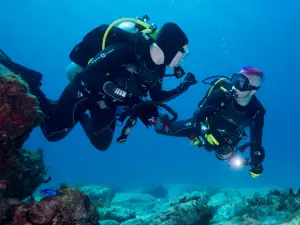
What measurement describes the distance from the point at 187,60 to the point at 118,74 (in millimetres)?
105828

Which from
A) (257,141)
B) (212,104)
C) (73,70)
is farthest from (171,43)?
(257,141)

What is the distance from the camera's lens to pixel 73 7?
92312mm

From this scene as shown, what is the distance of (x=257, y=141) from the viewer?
802 cm

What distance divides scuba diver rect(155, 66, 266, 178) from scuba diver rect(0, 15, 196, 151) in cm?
157

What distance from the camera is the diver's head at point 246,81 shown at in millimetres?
7559

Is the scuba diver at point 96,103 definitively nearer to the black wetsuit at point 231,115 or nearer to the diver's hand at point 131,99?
the diver's hand at point 131,99

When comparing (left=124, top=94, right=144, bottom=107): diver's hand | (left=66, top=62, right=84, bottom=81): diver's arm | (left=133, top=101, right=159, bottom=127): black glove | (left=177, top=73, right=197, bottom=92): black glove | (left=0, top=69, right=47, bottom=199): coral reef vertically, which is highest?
(left=66, top=62, right=84, bottom=81): diver's arm

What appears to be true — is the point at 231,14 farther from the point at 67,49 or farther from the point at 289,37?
the point at 67,49

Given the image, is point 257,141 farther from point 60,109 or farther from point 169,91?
point 60,109

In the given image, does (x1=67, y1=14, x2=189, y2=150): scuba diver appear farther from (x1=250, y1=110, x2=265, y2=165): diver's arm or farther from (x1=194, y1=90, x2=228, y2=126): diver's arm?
(x1=250, y1=110, x2=265, y2=165): diver's arm

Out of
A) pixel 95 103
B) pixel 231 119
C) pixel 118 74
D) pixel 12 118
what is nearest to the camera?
pixel 12 118

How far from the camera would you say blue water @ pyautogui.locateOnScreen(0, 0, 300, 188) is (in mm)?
66000

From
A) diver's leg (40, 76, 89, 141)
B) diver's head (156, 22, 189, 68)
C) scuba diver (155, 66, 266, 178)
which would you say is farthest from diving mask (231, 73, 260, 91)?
diver's leg (40, 76, 89, 141)

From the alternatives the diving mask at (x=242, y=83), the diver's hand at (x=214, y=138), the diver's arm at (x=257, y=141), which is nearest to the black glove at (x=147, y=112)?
the diver's hand at (x=214, y=138)
